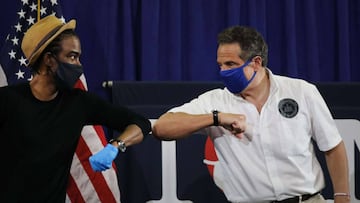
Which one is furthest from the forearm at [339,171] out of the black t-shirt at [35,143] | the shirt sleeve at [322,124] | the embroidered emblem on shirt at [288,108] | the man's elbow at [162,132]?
the black t-shirt at [35,143]

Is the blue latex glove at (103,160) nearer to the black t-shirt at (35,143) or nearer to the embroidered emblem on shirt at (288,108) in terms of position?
the black t-shirt at (35,143)

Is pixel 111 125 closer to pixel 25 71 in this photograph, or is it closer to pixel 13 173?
pixel 13 173

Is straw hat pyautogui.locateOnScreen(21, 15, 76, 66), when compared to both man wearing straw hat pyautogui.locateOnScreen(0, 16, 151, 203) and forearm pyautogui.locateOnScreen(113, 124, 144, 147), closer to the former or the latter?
man wearing straw hat pyautogui.locateOnScreen(0, 16, 151, 203)

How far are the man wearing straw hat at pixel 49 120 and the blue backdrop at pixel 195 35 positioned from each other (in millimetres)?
1079

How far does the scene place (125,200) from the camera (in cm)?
308

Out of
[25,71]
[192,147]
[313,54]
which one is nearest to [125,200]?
[192,147]

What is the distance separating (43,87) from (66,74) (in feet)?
0.33

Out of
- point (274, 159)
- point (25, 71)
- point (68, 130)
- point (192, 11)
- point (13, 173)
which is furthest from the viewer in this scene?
point (192, 11)

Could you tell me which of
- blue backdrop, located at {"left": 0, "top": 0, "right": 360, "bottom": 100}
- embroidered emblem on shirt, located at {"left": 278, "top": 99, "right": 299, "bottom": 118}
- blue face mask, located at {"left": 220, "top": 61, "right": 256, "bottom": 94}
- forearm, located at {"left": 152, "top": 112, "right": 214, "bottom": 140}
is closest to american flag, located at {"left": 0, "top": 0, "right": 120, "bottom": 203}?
blue backdrop, located at {"left": 0, "top": 0, "right": 360, "bottom": 100}

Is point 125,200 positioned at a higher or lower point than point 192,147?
lower

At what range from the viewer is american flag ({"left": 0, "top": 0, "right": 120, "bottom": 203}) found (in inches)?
112

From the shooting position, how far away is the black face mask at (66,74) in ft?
6.62

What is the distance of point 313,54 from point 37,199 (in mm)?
2091

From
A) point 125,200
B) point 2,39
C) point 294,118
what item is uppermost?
point 2,39
